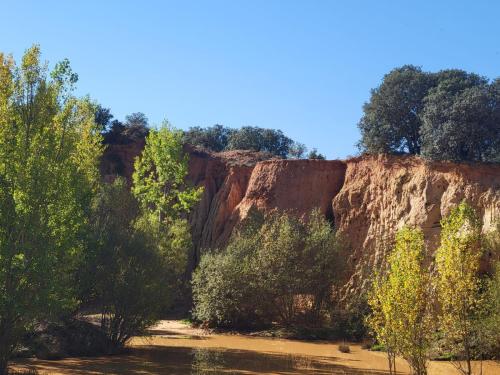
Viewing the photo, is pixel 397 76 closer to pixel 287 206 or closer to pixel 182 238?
pixel 287 206

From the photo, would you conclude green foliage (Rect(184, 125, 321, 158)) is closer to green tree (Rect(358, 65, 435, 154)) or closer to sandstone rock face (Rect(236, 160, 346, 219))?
sandstone rock face (Rect(236, 160, 346, 219))

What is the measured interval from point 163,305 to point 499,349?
553 inches

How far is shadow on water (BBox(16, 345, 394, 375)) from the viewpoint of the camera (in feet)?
61.0

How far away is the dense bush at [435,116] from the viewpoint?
107 ft

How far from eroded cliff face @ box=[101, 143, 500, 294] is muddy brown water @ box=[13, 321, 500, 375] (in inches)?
183

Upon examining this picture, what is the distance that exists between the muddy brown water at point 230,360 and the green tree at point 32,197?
10.6 feet

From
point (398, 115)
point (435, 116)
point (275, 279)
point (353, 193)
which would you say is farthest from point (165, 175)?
point (435, 116)

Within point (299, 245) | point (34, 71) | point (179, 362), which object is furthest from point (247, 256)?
point (34, 71)

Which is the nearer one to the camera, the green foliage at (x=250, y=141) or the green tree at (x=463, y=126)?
the green tree at (x=463, y=126)

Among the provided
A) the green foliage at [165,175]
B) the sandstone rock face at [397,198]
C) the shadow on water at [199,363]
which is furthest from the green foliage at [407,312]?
the green foliage at [165,175]

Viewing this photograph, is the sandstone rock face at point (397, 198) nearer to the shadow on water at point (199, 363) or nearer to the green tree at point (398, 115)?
the green tree at point (398, 115)

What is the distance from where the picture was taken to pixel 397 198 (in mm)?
35781

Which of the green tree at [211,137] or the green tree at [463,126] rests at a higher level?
the green tree at [211,137]

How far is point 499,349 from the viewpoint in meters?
23.3
